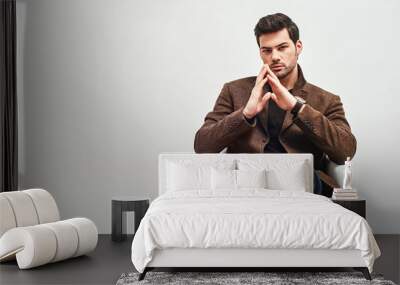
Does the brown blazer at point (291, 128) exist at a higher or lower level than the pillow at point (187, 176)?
higher

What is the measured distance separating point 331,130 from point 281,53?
3.33 ft

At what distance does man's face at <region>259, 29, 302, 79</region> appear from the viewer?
278 inches

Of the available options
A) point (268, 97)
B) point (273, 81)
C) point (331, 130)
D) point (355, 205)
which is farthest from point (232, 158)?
point (355, 205)

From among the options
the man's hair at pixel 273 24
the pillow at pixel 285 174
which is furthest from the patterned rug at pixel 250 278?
the man's hair at pixel 273 24

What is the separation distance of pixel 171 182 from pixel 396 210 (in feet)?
8.41

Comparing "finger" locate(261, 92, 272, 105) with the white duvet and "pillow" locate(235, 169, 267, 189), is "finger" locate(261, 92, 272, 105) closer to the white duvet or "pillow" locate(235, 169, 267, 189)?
"pillow" locate(235, 169, 267, 189)

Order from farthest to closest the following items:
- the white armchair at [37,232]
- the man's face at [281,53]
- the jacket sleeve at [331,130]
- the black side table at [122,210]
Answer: the man's face at [281,53], the jacket sleeve at [331,130], the black side table at [122,210], the white armchair at [37,232]

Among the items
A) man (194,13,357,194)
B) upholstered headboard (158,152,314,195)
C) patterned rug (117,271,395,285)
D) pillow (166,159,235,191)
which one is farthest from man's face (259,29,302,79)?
patterned rug (117,271,395,285)

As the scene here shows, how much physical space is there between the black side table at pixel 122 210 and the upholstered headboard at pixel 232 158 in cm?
35

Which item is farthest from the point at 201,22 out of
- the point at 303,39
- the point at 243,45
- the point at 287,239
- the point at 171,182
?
the point at 287,239

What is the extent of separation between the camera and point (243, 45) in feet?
23.3

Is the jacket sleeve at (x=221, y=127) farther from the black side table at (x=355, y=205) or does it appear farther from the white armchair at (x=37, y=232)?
the white armchair at (x=37, y=232)

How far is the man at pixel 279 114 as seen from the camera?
6965 millimetres

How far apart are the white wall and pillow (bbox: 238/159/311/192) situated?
2.67 feet
